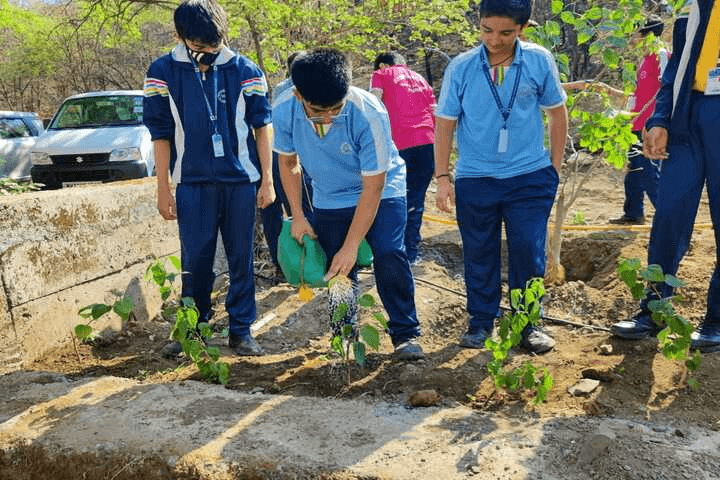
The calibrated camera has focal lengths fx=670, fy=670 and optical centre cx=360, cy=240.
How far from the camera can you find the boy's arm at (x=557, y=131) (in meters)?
3.17

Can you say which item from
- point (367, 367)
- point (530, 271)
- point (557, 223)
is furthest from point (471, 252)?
point (557, 223)

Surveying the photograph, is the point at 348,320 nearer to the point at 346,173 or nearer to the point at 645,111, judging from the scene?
the point at 346,173

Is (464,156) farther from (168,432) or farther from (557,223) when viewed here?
(168,432)

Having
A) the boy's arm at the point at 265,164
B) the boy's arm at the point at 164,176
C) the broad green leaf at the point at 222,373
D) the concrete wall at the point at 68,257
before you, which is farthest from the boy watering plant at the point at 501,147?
the concrete wall at the point at 68,257

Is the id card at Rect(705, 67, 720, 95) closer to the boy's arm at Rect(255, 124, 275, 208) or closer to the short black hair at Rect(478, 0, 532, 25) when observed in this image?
the short black hair at Rect(478, 0, 532, 25)

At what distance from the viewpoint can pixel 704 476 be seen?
80.3 inches

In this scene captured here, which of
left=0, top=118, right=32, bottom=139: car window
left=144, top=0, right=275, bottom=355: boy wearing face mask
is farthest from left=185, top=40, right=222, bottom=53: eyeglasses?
left=0, top=118, right=32, bottom=139: car window

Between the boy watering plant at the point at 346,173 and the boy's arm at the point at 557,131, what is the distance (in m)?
0.75

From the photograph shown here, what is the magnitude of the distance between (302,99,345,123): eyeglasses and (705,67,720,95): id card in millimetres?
1598

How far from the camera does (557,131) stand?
127 inches

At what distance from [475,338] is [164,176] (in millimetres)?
1756

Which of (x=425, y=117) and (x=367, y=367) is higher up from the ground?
(x=425, y=117)

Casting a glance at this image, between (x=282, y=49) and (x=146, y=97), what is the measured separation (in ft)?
10.4

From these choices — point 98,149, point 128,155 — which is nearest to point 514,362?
point 128,155
